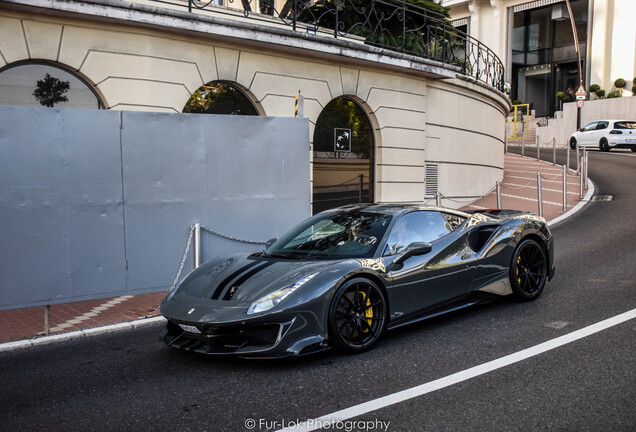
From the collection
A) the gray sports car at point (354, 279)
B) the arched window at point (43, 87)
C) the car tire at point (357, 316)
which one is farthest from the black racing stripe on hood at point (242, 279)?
the arched window at point (43, 87)

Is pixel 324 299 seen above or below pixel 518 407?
above

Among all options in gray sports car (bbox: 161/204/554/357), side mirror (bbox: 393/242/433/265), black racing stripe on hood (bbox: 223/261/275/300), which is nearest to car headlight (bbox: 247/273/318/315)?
gray sports car (bbox: 161/204/554/357)

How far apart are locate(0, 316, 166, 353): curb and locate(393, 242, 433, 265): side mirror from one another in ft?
9.38

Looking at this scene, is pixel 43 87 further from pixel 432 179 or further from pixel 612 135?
pixel 612 135

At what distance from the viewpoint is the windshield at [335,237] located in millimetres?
5637

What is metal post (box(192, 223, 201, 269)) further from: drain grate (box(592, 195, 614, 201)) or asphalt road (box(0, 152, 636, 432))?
drain grate (box(592, 195, 614, 201))

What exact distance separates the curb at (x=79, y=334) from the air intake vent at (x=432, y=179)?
10796 millimetres

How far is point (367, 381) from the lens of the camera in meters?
4.50

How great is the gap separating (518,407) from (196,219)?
597cm

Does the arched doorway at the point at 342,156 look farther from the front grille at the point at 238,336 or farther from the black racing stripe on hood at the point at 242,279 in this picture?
the front grille at the point at 238,336

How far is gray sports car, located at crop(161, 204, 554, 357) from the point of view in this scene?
476cm

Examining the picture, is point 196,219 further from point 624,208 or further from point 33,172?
point 624,208

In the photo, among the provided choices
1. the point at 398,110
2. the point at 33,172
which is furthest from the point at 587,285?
the point at 398,110

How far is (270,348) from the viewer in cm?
466
